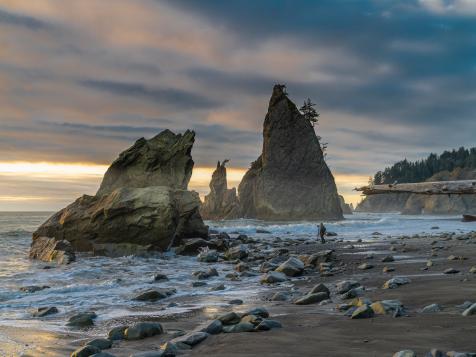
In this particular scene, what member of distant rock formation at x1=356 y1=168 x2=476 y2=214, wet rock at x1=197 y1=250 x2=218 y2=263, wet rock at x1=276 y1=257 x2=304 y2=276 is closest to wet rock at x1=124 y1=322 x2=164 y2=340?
wet rock at x1=276 y1=257 x2=304 y2=276

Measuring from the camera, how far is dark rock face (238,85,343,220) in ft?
275

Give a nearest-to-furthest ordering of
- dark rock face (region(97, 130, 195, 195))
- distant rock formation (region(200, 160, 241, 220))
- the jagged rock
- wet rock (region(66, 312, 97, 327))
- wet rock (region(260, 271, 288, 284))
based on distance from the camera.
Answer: wet rock (region(66, 312, 97, 327)) → wet rock (region(260, 271, 288, 284)) → the jagged rock → dark rock face (region(97, 130, 195, 195)) → distant rock formation (region(200, 160, 241, 220))

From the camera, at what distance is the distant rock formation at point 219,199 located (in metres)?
102

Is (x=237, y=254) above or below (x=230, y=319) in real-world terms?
below

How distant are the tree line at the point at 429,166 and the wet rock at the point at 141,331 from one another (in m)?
142

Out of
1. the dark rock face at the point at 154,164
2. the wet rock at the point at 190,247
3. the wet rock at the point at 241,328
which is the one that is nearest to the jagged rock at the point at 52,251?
the wet rock at the point at 190,247

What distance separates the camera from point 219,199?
109 m

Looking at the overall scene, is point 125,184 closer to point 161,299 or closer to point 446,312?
point 161,299

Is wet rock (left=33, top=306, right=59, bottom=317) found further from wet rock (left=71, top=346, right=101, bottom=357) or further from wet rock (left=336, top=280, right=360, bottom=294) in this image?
wet rock (left=336, top=280, right=360, bottom=294)

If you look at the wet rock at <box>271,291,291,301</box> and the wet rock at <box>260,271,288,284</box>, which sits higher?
the wet rock at <box>271,291,291,301</box>

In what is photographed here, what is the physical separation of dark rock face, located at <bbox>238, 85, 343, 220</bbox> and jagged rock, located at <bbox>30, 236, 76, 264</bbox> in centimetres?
6493

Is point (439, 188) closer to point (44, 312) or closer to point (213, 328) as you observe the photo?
point (213, 328)

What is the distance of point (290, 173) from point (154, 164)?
60.7 m

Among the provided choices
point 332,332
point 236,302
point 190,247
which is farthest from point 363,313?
point 190,247
